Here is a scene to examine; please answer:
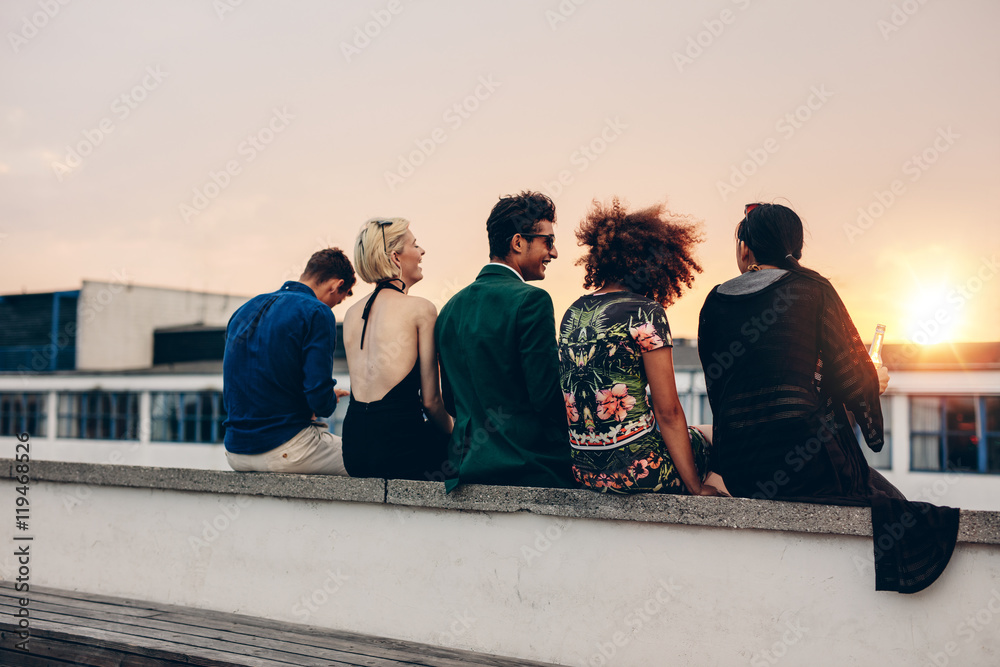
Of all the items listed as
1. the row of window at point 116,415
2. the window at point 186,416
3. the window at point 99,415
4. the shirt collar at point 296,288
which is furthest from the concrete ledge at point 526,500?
the window at point 99,415

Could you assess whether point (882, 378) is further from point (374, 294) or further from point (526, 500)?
point (374, 294)

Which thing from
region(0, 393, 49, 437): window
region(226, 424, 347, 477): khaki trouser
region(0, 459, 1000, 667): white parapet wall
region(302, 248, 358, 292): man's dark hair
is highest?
region(302, 248, 358, 292): man's dark hair

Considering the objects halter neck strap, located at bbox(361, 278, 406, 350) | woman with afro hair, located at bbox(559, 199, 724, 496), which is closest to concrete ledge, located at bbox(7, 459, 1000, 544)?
woman with afro hair, located at bbox(559, 199, 724, 496)

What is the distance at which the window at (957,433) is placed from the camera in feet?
72.5

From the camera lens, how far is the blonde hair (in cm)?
406

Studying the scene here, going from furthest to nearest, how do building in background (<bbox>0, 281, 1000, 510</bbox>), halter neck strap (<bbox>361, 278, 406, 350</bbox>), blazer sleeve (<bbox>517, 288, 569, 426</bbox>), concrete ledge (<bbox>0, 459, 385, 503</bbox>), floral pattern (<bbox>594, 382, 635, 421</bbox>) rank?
building in background (<bbox>0, 281, 1000, 510</bbox>) < halter neck strap (<bbox>361, 278, 406, 350</bbox>) < concrete ledge (<bbox>0, 459, 385, 503</bbox>) < blazer sleeve (<bbox>517, 288, 569, 426</bbox>) < floral pattern (<bbox>594, 382, 635, 421</bbox>)

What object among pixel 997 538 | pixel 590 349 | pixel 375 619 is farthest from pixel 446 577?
pixel 997 538

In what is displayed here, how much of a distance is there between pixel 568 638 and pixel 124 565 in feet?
7.88

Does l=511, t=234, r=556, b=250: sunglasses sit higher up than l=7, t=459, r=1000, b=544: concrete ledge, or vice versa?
l=511, t=234, r=556, b=250: sunglasses

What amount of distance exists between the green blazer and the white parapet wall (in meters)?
0.13

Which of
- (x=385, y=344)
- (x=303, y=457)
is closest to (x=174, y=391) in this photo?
(x=303, y=457)

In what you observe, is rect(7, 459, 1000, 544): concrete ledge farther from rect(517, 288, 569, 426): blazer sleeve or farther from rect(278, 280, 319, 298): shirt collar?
rect(278, 280, 319, 298): shirt collar

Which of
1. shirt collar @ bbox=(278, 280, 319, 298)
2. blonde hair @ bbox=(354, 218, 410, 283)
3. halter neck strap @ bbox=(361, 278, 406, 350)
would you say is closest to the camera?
halter neck strap @ bbox=(361, 278, 406, 350)

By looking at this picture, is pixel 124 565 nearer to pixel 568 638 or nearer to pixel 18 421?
pixel 568 638
